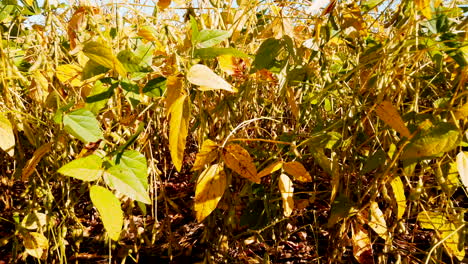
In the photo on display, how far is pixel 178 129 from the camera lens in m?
0.58

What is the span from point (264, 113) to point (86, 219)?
62 cm

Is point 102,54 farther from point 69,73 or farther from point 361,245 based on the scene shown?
point 361,245

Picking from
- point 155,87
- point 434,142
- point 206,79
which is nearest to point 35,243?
point 155,87

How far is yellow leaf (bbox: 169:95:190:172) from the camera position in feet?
1.88

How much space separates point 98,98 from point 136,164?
0.55 ft

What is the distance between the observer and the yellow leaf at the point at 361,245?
79 cm

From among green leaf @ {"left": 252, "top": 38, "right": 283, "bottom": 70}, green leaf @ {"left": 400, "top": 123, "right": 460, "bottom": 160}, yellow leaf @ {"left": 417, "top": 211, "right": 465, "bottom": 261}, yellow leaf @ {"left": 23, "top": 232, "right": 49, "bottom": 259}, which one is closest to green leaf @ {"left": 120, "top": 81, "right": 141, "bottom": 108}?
green leaf @ {"left": 252, "top": 38, "right": 283, "bottom": 70}

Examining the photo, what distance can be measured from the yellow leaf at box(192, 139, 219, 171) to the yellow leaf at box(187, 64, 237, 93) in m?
0.10

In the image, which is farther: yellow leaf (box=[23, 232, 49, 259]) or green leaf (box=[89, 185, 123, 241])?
yellow leaf (box=[23, 232, 49, 259])

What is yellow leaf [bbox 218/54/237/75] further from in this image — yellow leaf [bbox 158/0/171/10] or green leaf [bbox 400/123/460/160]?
green leaf [bbox 400/123/460/160]

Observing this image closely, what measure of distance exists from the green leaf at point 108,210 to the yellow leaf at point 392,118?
16.7 inches

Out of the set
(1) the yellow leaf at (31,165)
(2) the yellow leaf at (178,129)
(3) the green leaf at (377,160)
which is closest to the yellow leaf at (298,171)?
(3) the green leaf at (377,160)

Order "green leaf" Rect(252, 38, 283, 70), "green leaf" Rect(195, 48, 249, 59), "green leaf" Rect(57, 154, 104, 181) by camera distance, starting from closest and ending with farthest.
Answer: "green leaf" Rect(57, 154, 104, 181)
"green leaf" Rect(195, 48, 249, 59)
"green leaf" Rect(252, 38, 283, 70)

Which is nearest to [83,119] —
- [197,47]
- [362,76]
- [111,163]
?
[111,163]
